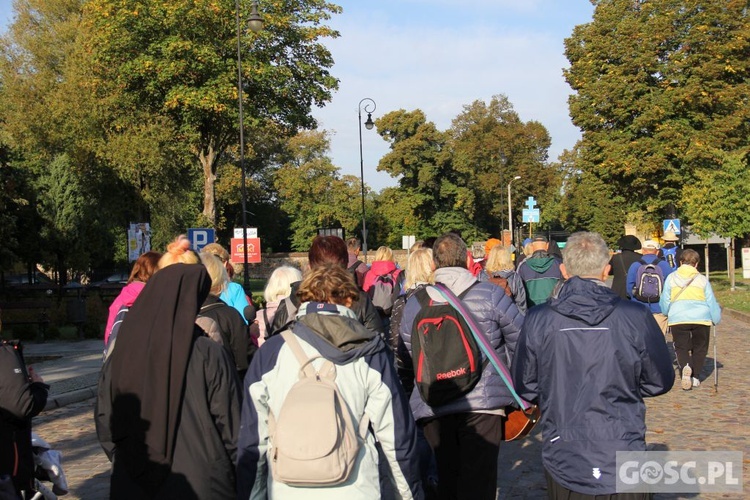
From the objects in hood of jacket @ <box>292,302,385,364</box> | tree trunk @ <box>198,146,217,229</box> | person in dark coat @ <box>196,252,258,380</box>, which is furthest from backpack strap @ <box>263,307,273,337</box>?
tree trunk @ <box>198,146,217,229</box>

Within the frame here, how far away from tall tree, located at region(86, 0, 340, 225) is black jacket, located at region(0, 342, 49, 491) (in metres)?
34.4

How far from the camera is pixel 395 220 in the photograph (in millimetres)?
81250

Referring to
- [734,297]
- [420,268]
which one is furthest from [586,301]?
[734,297]

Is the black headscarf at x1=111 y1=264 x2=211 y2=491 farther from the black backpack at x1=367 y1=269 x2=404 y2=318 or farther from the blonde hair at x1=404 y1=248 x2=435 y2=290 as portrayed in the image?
the black backpack at x1=367 y1=269 x2=404 y2=318

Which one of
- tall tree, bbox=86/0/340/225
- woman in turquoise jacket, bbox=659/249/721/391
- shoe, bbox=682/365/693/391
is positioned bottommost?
shoe, bbox=682/365/693/391

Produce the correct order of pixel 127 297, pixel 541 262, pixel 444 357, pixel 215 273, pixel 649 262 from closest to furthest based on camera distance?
pixel 444 357, pixel 215 273, pixel 127 297, pixel 541 262, pixel 649 262

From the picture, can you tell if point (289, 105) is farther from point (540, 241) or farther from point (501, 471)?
point (501, 471)

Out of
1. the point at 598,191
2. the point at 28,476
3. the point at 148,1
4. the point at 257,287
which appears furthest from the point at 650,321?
the point at 257,287

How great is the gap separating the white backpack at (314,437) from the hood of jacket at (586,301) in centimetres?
131

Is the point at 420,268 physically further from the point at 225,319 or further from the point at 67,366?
the point at 67,366

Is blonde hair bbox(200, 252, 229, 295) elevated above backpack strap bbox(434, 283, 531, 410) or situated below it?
above

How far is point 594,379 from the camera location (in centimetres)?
395

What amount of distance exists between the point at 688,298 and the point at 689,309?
149 mm

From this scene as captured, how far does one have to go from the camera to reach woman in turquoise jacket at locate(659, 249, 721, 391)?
11352 mm
